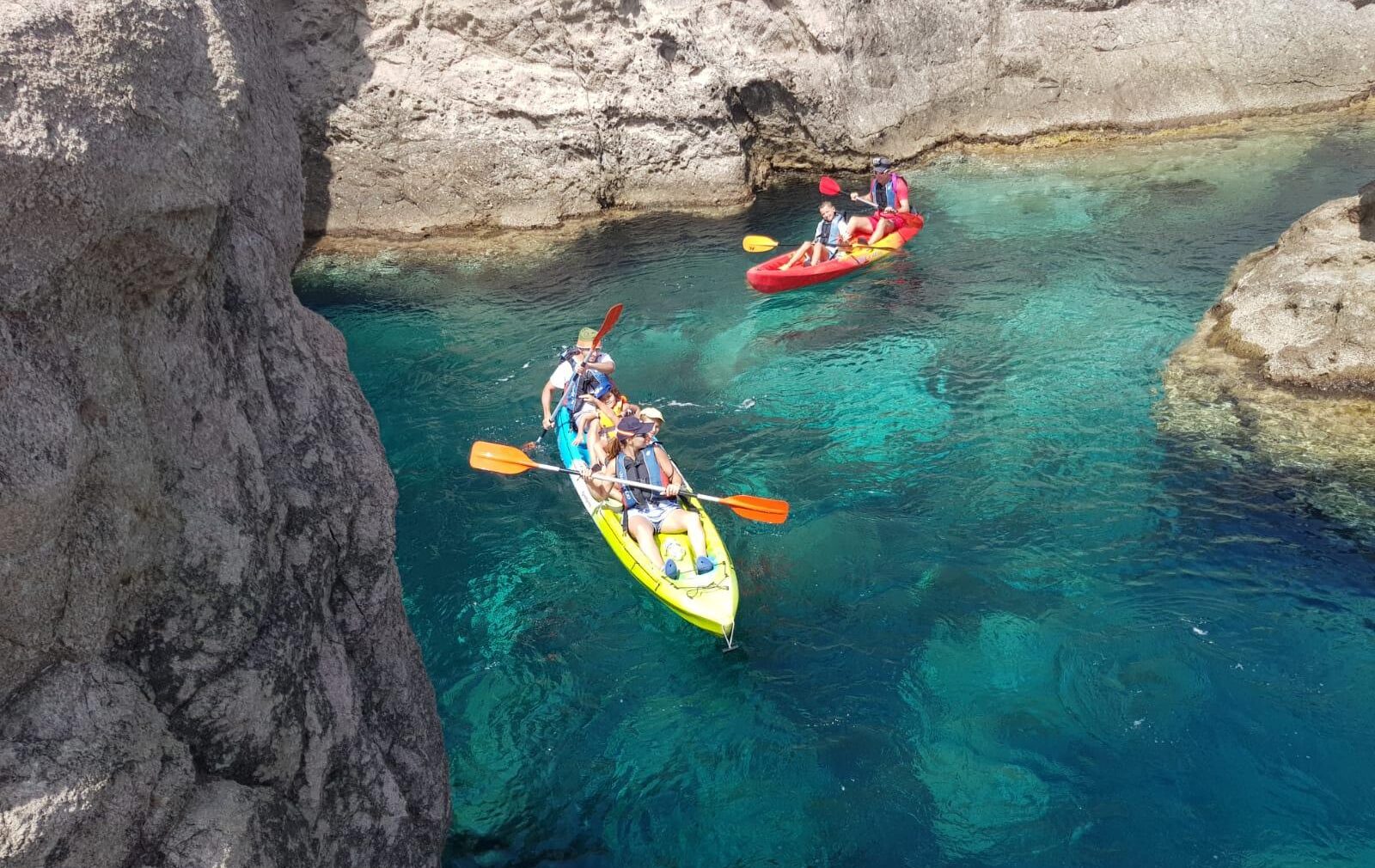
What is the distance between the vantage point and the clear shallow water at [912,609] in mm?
5676

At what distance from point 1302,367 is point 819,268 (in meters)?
5.97

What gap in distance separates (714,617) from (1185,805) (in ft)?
10.4

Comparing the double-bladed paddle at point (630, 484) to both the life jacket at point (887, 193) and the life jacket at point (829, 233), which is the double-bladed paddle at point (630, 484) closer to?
the life jacket at point (829, 233)

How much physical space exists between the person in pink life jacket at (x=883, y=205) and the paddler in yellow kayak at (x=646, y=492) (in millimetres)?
6780

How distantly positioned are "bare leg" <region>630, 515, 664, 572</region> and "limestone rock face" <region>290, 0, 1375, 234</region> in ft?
30.8

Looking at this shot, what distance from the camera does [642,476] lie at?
7.89 meters

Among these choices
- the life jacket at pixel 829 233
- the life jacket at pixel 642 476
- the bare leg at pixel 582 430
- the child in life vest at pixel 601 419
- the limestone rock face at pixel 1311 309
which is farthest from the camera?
the life jacket at pixel 829 233

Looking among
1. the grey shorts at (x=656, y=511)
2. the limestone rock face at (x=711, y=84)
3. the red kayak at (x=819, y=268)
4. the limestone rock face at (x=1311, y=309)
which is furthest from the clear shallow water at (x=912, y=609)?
the limestone rock face at (x=711, y=84)

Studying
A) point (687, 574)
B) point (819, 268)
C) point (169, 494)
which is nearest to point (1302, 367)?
point (819, 268)

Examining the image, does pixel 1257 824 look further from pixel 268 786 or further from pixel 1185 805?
pixel 268 786

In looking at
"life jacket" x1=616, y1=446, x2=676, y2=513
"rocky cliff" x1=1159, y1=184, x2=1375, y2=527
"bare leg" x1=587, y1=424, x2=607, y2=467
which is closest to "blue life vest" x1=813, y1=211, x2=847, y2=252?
"rocky cliff" x1=1159, y1=184, x2=1375, y2=527

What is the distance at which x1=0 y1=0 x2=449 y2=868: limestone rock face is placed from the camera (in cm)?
250

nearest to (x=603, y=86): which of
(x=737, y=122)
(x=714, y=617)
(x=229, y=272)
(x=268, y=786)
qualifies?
(x=737, y=122)

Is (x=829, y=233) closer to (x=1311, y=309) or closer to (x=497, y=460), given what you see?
(x=1311, y=309)
